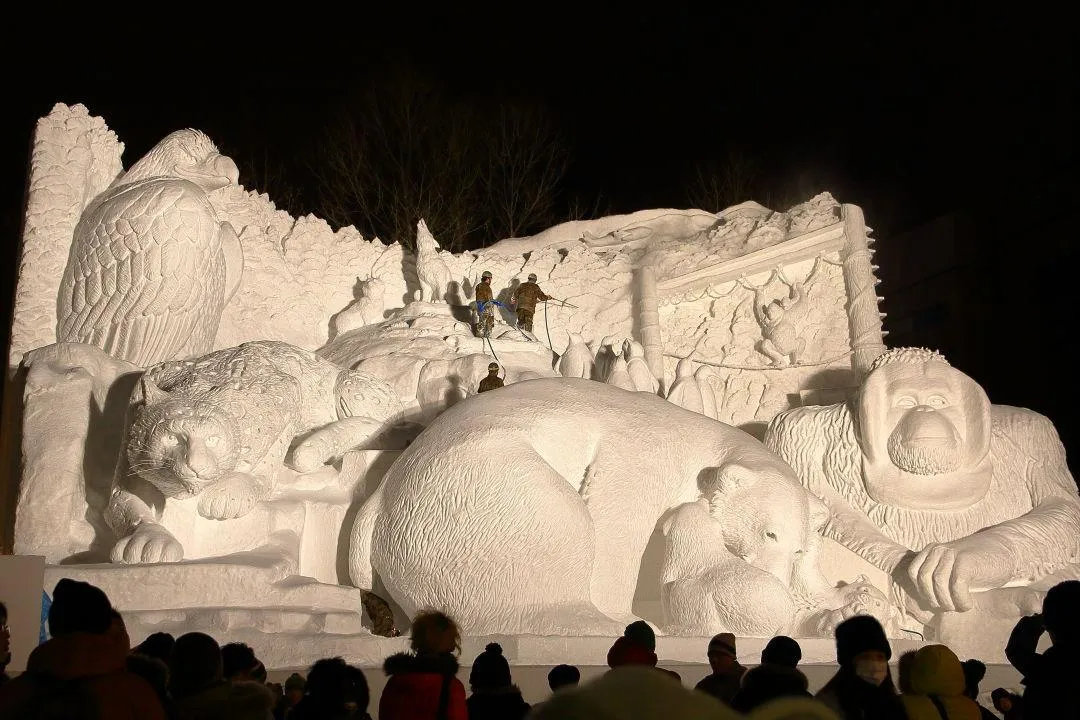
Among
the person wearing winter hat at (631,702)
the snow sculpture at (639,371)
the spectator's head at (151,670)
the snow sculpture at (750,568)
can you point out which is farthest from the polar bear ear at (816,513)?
the person wearing winter hat at (631,702)

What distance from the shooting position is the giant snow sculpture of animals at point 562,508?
6016mm

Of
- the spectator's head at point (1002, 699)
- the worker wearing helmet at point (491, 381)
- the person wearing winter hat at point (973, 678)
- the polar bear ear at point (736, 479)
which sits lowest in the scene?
the spectator's head at point (1002, 699)

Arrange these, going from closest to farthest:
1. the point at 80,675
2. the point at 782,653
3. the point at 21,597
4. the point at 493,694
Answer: the point at 80,675 < the point at 493,694 < the point at 782,653 < the point at 21,597

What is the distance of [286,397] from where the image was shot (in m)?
6.88

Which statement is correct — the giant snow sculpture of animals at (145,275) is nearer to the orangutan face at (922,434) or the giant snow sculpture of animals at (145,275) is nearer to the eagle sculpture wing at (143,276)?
the eagle sculpture wing at (143,276)

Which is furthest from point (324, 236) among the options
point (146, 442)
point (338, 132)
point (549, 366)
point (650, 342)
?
point (338, 132)

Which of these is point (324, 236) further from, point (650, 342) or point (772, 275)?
point (772, 275)

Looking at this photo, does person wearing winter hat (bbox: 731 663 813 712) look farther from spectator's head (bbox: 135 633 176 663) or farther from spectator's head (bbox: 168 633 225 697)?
spectator's head (bbox: 135 633 176 663)

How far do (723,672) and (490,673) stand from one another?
2.96 feet

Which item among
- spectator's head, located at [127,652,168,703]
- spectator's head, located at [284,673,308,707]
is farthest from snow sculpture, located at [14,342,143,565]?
spectator's head, located at [127,652,168,703]

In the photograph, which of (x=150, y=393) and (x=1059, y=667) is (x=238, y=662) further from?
(x=150, y=393)

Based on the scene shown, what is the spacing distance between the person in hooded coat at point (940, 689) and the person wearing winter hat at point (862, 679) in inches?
3.1

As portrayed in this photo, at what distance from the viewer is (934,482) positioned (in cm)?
789

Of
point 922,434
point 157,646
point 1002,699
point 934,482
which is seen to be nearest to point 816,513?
point 922,434
